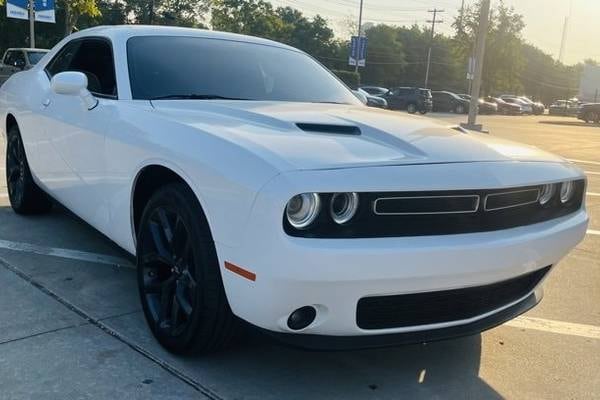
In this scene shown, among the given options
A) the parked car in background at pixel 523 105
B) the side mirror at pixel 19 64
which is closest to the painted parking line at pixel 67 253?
the side mirror at pixel 19 64

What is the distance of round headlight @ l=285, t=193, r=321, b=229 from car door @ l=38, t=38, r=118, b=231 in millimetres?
1456

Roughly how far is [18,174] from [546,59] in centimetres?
11829

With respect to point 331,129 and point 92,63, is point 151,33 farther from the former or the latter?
point 331,129

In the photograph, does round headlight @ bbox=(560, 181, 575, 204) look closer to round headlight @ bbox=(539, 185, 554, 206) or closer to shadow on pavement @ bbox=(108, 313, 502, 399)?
round headlight @ bbox=(539, 185, 554, 206)

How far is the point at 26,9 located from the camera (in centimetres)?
2330

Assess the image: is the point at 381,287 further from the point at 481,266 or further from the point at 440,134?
the point at 440,134

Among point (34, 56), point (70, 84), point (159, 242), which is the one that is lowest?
point (159, 242)

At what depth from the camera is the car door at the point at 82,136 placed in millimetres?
3363

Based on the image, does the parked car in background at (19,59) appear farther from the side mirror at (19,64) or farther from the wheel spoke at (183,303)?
the wheel spoke at (183,303)

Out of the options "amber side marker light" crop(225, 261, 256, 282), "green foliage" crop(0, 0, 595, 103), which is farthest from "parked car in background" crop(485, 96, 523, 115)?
"amber side marker light" crop(225, 261, 256, 282)

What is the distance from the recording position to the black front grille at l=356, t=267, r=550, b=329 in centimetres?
236

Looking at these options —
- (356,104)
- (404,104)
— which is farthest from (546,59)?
(356,104)

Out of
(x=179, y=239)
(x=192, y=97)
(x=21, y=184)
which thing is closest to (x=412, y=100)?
(x=21, y=184)

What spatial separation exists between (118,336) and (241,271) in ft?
3.36
